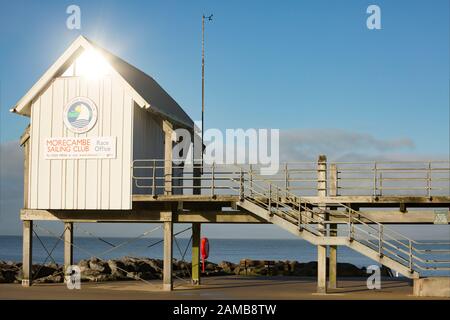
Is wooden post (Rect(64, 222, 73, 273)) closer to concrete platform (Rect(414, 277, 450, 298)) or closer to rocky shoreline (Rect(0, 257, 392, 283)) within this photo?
rocky shoreline (Rect(0, 257, 392, 283))

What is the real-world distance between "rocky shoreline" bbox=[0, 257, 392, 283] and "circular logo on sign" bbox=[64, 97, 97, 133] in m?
6.96

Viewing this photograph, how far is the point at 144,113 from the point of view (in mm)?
29438

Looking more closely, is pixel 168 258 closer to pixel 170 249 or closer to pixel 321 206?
pixel 170 249

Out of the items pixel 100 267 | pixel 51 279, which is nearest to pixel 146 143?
pixel 51 279

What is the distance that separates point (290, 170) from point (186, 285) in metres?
7.89

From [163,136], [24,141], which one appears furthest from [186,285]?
[24,141]

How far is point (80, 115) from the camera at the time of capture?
28.8 meters

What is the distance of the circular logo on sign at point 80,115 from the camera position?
28.6 meters

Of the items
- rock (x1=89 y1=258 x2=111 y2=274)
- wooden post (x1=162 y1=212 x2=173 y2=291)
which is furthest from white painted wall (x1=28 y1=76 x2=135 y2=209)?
rock (x1=89 y1=258 x2=111 y2=274)

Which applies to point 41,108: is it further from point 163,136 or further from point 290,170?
point 290,170

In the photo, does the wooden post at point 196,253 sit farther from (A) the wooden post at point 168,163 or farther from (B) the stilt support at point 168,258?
(A) the wooden post at point 168,163

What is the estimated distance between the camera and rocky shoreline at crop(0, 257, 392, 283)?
3462cm

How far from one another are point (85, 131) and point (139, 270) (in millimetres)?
13021
